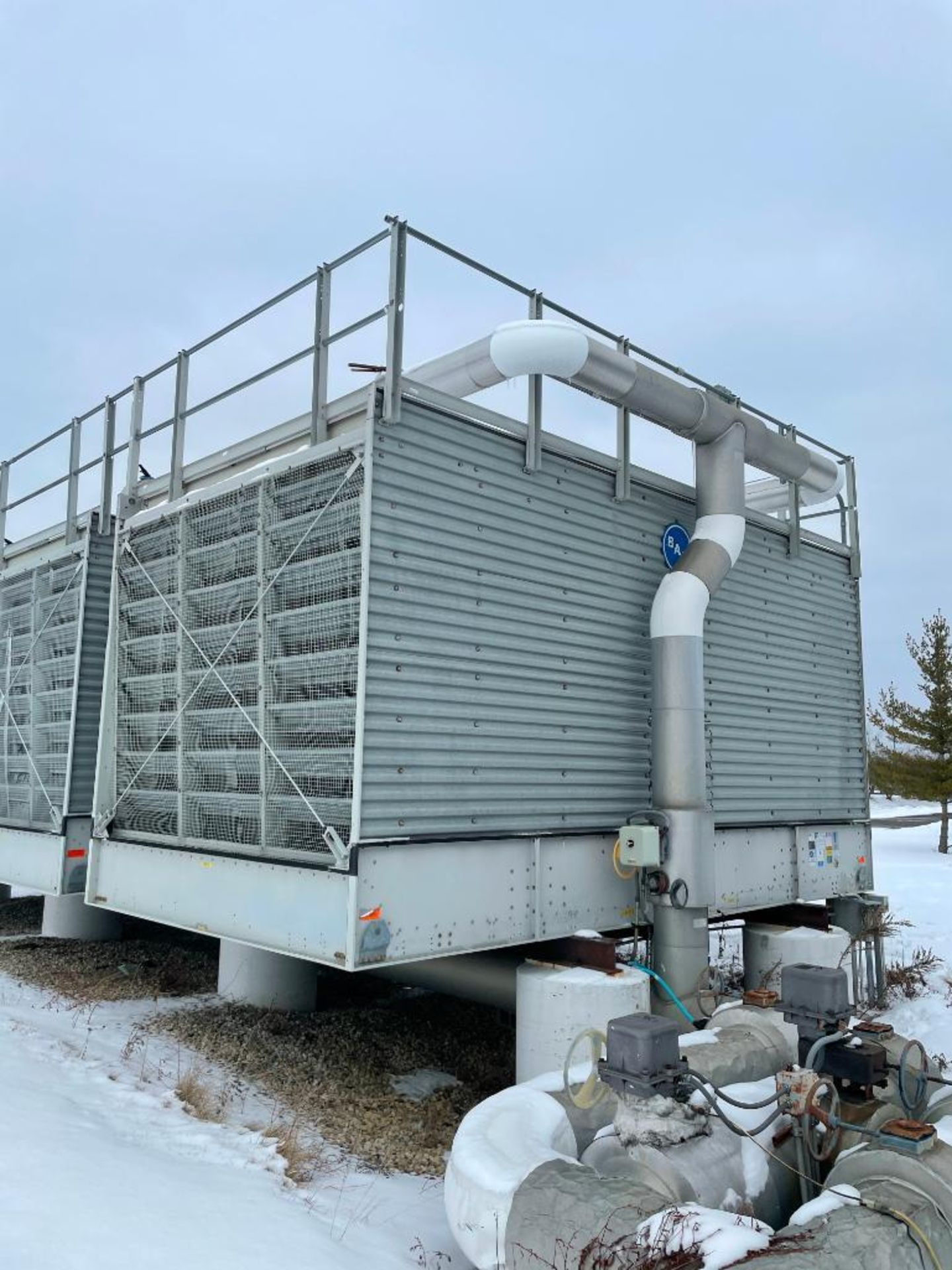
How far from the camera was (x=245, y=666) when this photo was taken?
7996mm

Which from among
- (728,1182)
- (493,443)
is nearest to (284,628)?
(493,443)

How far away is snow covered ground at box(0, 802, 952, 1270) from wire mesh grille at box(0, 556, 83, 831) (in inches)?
123

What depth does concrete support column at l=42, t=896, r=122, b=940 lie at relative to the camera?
1245 cm

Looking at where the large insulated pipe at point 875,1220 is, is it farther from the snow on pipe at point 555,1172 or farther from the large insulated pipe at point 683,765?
the large insulated pipe at point 683,765

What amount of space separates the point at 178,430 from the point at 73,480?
108 inches

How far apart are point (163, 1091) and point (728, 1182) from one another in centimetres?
399

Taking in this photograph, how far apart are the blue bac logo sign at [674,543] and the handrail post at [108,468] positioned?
19.9 ft

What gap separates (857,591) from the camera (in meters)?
12.4

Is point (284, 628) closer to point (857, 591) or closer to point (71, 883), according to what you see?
point (71, 883)

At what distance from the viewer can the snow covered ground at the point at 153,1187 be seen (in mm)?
4148

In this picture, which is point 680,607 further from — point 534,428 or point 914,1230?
point 914,1230

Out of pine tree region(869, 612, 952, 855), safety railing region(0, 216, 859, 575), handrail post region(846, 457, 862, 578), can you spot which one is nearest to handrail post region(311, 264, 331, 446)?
safety railing region(0, 216, 859, 575)

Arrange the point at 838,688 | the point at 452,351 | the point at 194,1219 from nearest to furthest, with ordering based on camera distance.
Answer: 1. the point at 194,1219
2. the point at 452,351
3. the point at 838,688

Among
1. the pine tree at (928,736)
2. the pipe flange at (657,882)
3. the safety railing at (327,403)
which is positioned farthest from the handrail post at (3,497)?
the pine tree at (928,736)
